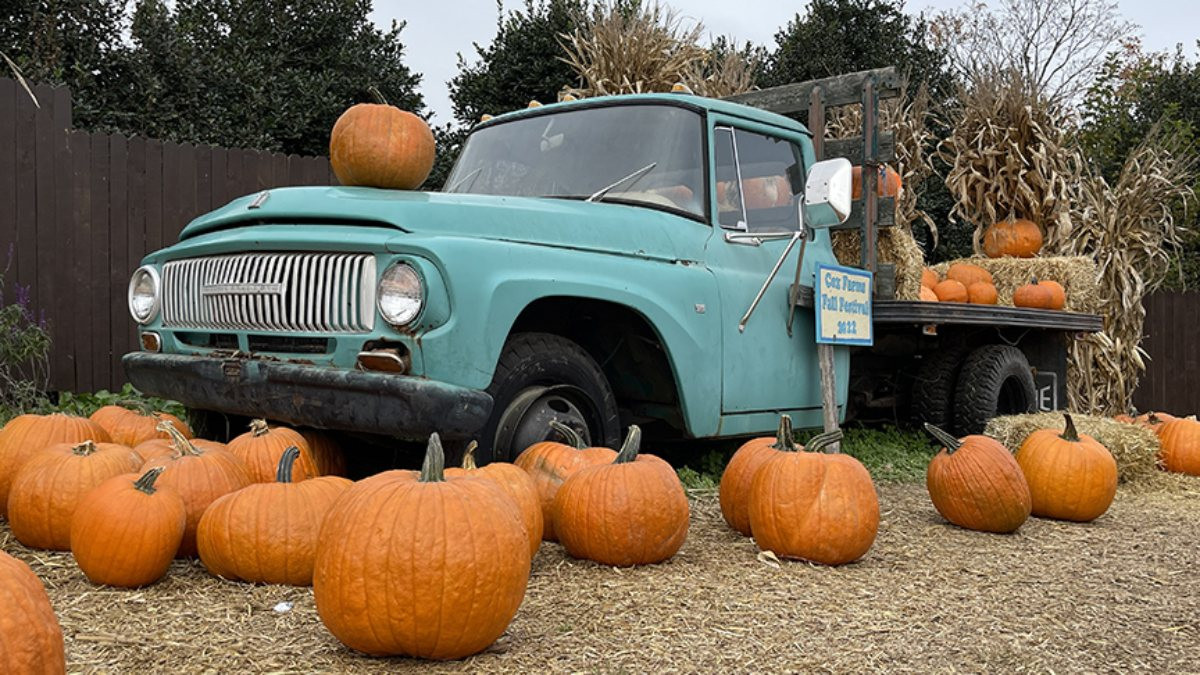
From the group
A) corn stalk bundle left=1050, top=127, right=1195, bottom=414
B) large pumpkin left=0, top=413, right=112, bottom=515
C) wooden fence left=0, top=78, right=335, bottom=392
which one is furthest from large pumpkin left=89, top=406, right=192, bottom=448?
corn stalk bundle left=1050, top=127, right=1195, bottom=414

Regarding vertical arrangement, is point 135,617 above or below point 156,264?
below

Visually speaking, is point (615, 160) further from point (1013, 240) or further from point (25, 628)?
point (1013, 240)

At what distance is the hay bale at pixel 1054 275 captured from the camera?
892cm

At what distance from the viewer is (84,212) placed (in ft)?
25.3

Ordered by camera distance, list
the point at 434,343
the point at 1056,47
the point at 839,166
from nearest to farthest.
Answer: the point at 434,343
the point at 839,166
the point at 1056,47

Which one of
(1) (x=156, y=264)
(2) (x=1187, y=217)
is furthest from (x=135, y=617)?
(2) (x=1187, y=217)

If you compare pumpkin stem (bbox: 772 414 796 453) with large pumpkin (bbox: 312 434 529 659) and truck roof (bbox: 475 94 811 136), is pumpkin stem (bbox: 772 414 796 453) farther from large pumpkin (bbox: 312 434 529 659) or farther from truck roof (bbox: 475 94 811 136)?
truck roof (bbox: 475 94 811 136)

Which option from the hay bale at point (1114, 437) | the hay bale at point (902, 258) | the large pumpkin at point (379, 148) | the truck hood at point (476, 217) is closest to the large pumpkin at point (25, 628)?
the truck hood at point (476, 217)

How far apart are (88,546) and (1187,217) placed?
1947 centimetres

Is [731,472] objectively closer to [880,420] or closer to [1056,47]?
A: [880,420]

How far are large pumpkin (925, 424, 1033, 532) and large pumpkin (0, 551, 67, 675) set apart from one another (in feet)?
11.8

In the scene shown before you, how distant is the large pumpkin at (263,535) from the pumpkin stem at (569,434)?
100cm

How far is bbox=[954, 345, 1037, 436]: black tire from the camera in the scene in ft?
22.8

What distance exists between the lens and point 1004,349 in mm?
7254
